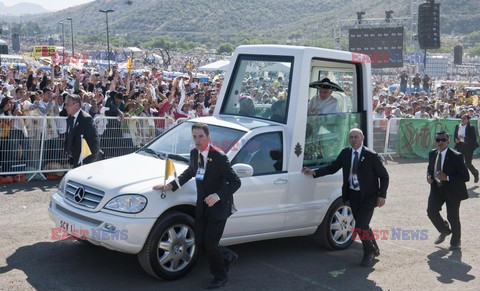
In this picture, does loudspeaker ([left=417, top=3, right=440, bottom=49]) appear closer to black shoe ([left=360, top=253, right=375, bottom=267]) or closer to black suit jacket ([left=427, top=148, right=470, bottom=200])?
black suit jacket ([left=427, top=148, right=470, bottom=200])

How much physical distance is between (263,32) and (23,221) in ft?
357

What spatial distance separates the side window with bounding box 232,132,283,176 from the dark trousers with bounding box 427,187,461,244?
264 centimetres

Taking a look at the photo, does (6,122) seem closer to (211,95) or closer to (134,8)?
(211,95)

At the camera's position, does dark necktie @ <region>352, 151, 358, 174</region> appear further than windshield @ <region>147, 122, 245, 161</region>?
Yes

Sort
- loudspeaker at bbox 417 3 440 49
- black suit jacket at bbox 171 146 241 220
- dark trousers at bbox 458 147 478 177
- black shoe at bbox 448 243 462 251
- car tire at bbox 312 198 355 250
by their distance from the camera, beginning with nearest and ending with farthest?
black suit jacket at bbox 171 146 241 220, car tire at bbox 312 198 355 250, black shoe at bbox 448 243 462 251, dark trousers at bbox 458 147 478 177, loudspeaker at bbox 417 3 440 49

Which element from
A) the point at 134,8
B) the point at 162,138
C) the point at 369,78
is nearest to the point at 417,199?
the point at 369,78

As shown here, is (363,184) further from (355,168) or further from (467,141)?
(467,141)

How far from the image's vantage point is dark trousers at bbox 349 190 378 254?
288 inches

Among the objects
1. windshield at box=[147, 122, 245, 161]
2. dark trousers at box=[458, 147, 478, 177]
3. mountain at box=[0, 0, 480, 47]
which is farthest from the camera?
mountain at box=[0, 0, 480, 47]

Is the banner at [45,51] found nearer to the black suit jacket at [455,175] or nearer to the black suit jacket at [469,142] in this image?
the black suit jacket at [469,142]

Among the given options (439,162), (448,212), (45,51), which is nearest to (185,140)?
(439,162)

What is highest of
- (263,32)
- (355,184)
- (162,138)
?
(263,32)

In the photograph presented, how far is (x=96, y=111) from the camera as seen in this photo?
12.7 metres

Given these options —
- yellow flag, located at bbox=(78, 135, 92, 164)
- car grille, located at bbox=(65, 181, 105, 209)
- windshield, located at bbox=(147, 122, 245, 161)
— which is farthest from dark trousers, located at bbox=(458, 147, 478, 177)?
car grille, located at bbox=(65, 181, 105, 209)
